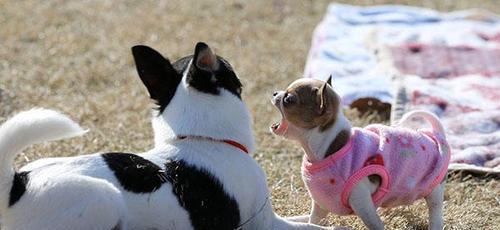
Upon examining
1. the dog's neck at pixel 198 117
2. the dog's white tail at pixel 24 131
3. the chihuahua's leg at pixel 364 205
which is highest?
the dog's white tail at pixel 24 131

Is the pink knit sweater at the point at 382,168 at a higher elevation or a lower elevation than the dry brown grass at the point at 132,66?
higher

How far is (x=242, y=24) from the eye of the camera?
25.2 ft

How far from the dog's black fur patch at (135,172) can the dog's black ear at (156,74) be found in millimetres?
324

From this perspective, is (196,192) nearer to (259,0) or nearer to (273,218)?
(273,218)

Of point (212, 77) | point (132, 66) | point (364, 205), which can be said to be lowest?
point (132, 66)

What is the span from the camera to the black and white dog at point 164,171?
2908 mm

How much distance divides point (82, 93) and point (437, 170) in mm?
2922

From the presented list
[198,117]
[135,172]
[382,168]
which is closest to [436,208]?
[382,168]

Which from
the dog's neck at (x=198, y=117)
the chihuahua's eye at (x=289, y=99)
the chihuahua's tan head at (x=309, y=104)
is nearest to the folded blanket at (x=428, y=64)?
the chihuahua's tan head at (x=309, y=104)

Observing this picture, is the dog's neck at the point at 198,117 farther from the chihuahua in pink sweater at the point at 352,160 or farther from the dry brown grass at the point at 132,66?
the dry brown grass at the point at 132,66

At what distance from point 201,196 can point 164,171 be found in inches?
6.0

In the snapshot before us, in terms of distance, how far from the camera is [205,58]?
3234 mm

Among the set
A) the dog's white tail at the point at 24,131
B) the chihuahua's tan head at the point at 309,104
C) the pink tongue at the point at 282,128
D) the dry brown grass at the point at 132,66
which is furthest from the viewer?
the dry brown grass at the point at 132,66

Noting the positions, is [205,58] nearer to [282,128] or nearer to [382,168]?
[282,128]
